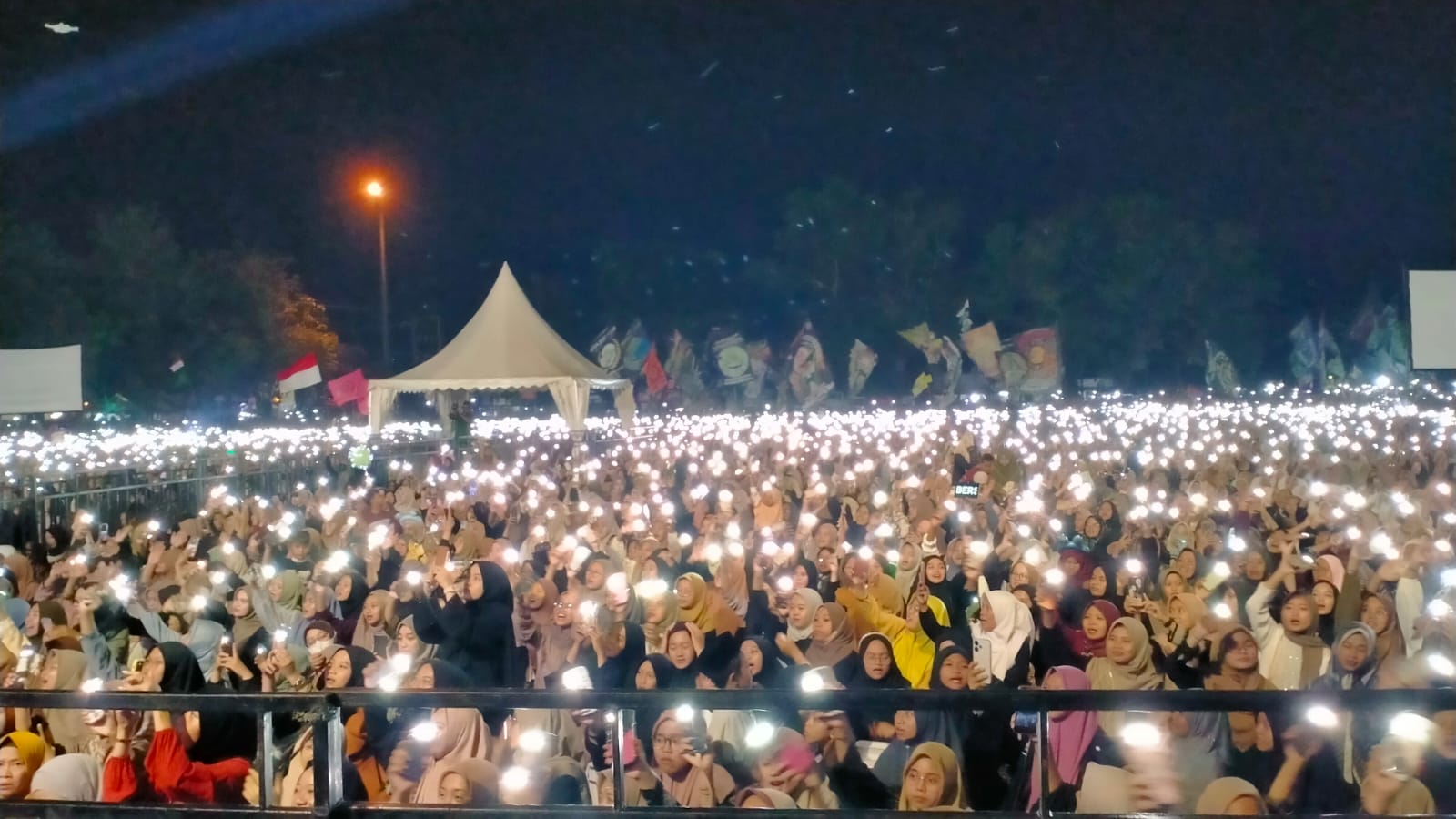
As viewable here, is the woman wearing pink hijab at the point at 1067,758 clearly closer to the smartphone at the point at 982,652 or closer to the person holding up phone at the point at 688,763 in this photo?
the person holding up phone at the point at 688,763

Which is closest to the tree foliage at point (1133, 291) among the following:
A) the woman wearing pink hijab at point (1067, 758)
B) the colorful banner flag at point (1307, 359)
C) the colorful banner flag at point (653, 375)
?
the colorful banner flag at point (1307, 359)

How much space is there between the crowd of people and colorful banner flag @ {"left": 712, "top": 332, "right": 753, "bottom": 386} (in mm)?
29297

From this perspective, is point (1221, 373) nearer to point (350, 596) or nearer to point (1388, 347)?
point (1388, 347)

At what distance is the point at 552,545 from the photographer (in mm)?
10688

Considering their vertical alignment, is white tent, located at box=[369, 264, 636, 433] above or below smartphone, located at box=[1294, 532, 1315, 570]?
above

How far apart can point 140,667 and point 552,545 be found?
446cm

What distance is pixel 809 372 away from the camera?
42.2m

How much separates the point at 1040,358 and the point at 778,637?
3482cm

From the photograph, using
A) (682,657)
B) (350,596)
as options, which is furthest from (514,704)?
(350,596)

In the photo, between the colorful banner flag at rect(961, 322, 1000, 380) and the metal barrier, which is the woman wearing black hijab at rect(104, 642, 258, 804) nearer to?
the metal barrier

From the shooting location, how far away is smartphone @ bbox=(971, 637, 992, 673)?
24.4ft

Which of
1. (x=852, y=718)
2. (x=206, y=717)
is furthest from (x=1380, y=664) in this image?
(x=206, y=717)

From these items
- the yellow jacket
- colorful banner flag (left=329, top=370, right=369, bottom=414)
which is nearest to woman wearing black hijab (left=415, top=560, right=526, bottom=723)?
the yellow jacket

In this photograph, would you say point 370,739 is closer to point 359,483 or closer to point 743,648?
point 743,648
